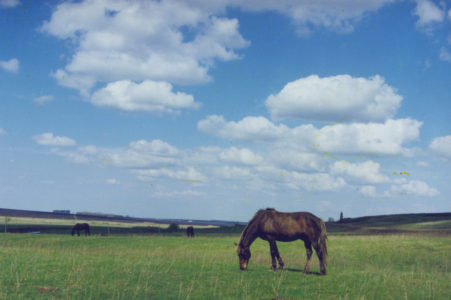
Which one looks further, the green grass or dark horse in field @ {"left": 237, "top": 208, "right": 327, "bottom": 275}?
dark horse in field @ {"left": 237, "top": 208, "right": 327, "bottom": 275}

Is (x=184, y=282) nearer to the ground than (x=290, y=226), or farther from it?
nearer to the ground

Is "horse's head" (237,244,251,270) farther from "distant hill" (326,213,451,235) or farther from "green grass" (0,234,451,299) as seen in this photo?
"distant hill" (326,213,451,235)

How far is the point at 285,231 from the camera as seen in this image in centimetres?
1762

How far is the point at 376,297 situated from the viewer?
1344 cm

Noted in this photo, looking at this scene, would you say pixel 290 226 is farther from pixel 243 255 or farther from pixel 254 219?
pixel 243 255

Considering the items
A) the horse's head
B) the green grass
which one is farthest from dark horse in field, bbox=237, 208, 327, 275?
the green grass

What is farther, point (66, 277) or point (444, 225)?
point (444, 225)

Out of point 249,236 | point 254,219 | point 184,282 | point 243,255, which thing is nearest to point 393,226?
point 254,219

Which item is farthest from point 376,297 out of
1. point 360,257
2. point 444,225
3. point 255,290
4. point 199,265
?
point 444,225

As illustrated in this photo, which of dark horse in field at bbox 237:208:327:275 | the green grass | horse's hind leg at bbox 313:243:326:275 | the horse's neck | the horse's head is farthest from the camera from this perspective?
the horse's neck

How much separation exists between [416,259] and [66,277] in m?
21.9

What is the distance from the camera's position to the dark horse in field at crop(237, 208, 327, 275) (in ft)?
56.9

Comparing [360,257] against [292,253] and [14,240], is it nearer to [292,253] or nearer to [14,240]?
[292,253]

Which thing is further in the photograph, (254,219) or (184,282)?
(254,219)
